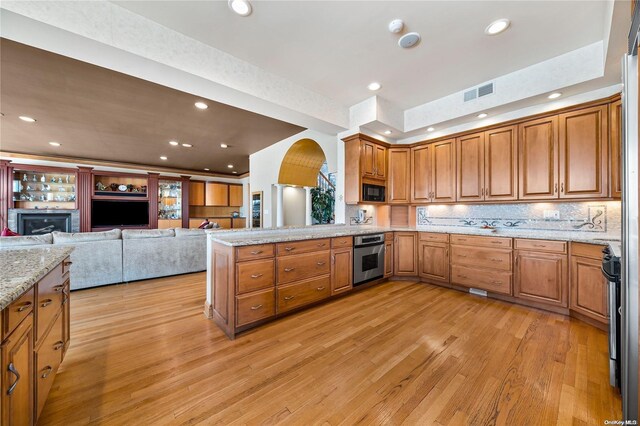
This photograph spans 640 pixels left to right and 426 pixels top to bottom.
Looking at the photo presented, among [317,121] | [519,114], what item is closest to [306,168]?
[317,121]

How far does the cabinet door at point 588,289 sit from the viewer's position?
93.4 inches

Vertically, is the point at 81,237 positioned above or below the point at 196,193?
below

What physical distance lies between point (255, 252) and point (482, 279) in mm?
3038

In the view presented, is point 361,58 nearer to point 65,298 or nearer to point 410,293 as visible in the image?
point 410,293

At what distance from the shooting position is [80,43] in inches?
73.3

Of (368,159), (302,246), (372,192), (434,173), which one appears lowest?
(302,246)

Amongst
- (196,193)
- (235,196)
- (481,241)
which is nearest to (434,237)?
(481,241)

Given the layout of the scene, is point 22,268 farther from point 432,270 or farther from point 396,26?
point 432,270

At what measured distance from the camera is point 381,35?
2.33 meters

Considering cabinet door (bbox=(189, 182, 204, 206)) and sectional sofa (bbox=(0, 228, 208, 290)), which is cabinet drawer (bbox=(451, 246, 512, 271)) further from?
cabinet door (bbox=(189, 182, 204, 206))

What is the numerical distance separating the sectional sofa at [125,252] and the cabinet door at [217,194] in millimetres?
5089

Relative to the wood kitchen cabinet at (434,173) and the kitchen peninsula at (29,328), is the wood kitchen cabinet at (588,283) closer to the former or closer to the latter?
the wood kitchen cabinet at (434,173)

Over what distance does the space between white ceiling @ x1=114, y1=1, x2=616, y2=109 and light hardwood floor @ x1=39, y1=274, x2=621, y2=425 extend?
289 cm

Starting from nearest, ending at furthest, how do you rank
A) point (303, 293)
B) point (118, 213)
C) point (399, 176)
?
point (303, 293) < point (399, 176) < point (118, 213)
